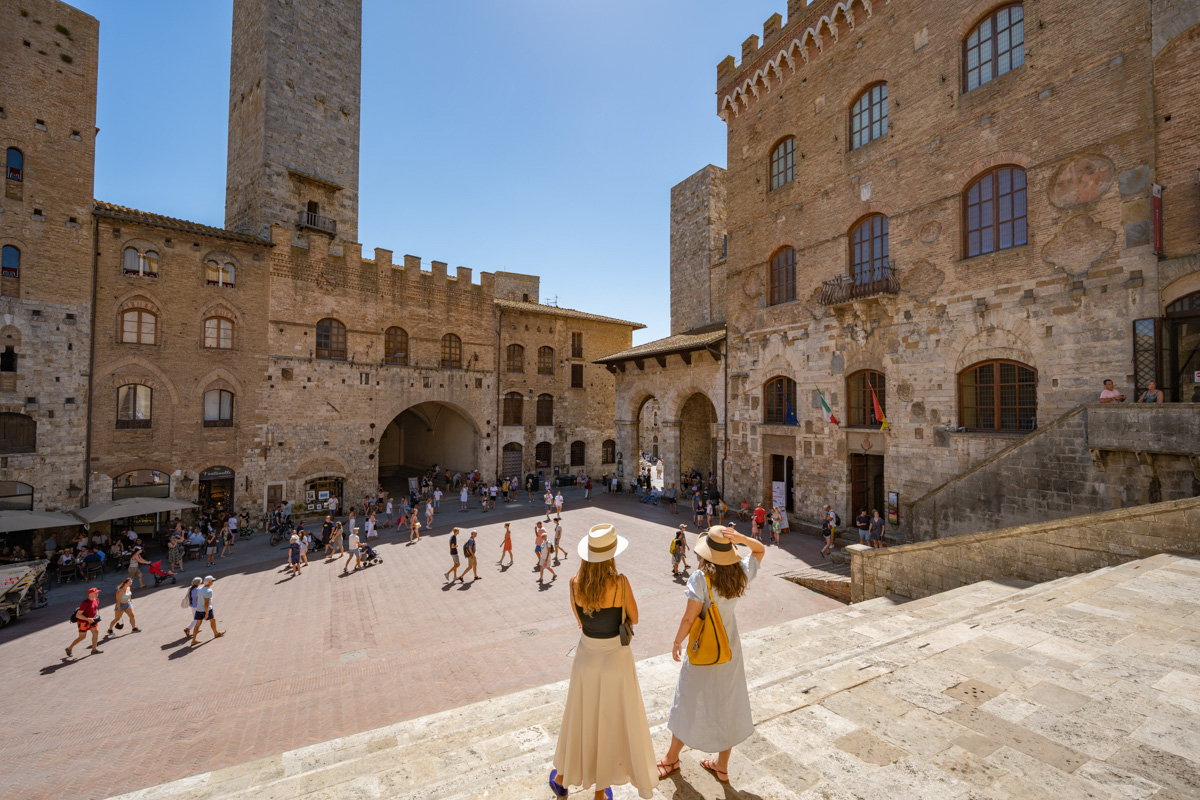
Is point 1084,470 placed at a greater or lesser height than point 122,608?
greater

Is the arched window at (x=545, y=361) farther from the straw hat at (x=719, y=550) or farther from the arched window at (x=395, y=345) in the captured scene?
the straw hat at (x=719, y=550)

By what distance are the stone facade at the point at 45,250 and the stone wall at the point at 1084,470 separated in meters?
25.6

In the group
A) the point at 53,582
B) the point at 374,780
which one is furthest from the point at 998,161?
the point at 53,582

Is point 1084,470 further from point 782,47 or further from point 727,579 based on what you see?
point 782,47

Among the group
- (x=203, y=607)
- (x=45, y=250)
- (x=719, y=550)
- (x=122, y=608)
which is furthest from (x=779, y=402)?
(x=45, y=250)

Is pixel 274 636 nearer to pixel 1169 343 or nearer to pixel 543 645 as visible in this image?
pixel 543 645

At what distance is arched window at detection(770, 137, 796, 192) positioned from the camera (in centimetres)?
1920

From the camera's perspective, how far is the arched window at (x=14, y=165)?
16.4m

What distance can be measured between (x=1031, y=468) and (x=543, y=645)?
10333 mm

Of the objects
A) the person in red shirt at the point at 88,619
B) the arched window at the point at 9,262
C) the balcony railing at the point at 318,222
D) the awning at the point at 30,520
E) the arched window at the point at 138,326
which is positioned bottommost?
the person in red shirt at the point at 88,619

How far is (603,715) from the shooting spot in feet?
10.4

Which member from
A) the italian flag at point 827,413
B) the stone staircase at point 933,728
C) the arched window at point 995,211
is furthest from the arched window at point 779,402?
the stone staircase at point 933,728

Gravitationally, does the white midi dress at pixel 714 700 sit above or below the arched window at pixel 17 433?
below

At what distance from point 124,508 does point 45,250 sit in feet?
27.9
